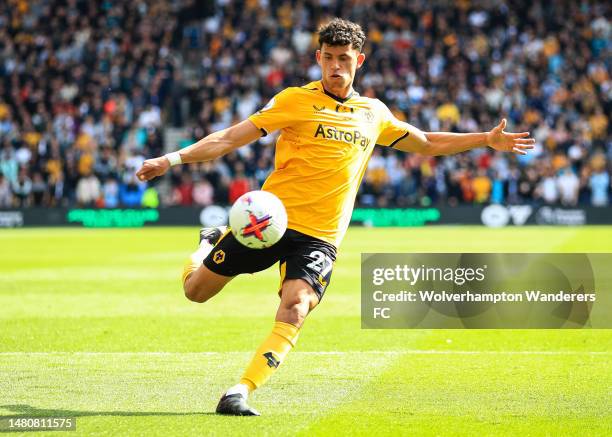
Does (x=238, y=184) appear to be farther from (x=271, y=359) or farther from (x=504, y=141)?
(x=271, y=359)

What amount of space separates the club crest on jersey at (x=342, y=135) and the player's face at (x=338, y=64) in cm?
32

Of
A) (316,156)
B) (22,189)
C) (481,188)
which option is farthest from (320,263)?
(22,189)

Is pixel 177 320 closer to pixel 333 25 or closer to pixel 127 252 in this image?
pixel 333 25

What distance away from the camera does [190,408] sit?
708 centimetres

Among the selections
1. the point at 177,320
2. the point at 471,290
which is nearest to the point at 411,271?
the point at 471,290

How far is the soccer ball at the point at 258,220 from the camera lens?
23.0 ft

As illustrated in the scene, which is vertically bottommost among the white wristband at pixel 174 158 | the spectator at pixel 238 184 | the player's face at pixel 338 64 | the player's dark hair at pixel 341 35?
the spectator at pixel 238 184

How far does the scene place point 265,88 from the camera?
35.6m

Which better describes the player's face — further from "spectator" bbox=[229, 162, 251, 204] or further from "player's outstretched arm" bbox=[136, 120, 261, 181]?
"spectator" bbox=[229, 162, 251, 204]

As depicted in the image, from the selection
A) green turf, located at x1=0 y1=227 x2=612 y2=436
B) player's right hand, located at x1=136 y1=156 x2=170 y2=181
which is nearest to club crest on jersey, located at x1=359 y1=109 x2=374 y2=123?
player's right hand, located at x1=136 y1=156 x2=170 y2=181

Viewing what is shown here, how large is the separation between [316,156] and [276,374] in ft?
6.78

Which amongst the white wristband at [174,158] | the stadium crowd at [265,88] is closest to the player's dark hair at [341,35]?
the white wristband at [174,158]

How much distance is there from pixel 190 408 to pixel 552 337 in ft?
17.1

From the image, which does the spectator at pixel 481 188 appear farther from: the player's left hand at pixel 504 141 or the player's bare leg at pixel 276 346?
the player's bare leg at pixel 276 346
